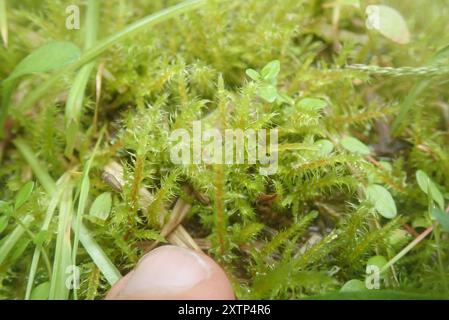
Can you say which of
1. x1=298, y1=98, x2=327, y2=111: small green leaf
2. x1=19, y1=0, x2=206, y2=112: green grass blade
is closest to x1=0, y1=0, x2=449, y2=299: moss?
x1=298, y1=98, x2=327, y2=111: small green leaf

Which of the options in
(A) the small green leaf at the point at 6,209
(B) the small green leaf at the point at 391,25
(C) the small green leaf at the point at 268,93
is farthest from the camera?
(B) the small green leaf at the point at 391,25

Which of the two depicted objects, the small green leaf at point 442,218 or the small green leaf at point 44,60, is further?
the small green leaf at point 44,60

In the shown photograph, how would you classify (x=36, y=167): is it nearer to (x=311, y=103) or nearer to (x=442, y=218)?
(x=311, y=103)

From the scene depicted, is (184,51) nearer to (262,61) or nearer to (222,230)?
(262,61)

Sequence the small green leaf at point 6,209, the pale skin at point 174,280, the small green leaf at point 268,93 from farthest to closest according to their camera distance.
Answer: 1. the small green leaf at point 268,93
2. the small green leaf at point 6,209
3. the pale skin at point 174,280

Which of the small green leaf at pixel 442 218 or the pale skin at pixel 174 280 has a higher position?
the small green leaf at pixel 442 218

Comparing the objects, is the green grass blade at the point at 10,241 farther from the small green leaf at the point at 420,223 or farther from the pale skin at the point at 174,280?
the small green leaf at the point at 420,223

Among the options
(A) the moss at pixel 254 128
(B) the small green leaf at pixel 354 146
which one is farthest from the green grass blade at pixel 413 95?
(B) the small green leaf at pixel 354 146
